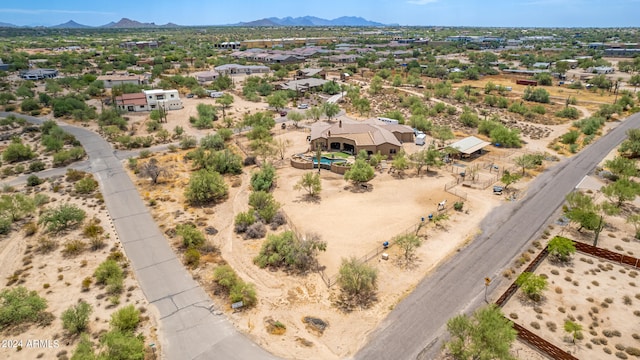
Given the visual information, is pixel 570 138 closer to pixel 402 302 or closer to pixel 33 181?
Result: pixel 402 302

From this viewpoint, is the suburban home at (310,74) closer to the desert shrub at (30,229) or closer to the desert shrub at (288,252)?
the desert shrub at (30,229)

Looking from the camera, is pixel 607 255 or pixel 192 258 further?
pixel 607 255

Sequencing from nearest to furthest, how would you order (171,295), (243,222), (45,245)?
(171,295)
(45,245)
(243,222)

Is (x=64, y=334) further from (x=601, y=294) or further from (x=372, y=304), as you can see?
(x=601, y=294)

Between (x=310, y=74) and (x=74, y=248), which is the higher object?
(x=310, y=74)

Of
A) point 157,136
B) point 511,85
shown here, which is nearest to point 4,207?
point 157,136

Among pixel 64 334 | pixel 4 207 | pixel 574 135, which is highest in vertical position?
pixel 574 135

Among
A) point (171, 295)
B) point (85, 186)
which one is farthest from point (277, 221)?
point (85, 186)
